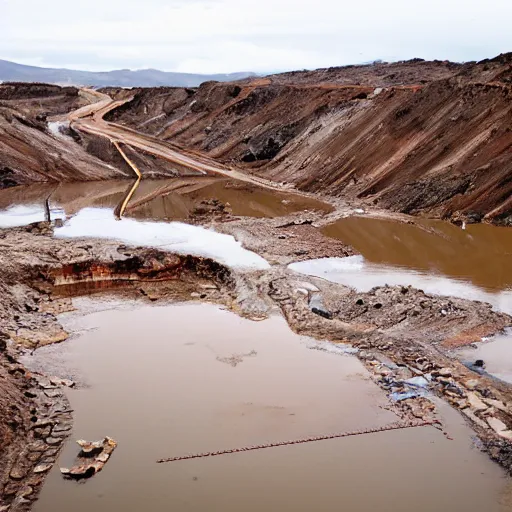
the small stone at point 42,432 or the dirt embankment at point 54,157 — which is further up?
the dirt embankment at point 54,157

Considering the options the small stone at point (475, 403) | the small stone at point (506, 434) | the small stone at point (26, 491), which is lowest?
the small stone at point (26, 491)

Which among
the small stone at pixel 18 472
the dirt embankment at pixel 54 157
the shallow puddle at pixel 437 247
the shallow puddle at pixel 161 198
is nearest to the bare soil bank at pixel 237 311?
the small stone at pixel 18 472

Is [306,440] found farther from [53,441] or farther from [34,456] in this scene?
[34,456]

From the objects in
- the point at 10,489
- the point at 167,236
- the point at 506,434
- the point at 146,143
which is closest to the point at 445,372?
the point at 506,434

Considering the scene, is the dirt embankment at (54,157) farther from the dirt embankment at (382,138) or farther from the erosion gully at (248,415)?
the erosion gully at (248,415)

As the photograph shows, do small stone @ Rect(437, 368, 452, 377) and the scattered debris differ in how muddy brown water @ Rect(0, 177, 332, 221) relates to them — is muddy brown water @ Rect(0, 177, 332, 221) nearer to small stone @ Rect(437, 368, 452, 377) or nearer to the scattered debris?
small stone @ Rect(437, 368, 452, 377)

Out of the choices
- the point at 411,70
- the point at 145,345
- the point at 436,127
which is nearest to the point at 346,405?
the point at 145,345

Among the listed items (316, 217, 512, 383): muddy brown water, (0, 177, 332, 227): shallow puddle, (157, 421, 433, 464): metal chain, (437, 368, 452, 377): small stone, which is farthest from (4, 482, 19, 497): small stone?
(0, 177, 332, 227): shallow puddle
